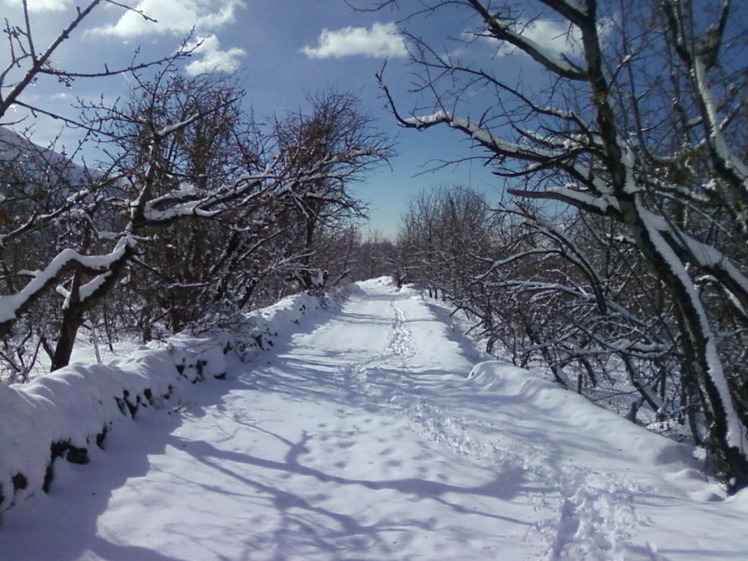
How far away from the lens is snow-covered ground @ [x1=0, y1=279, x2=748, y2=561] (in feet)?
9.05

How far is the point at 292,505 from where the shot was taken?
3.38 meters

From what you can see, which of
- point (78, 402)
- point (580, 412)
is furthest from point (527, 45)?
point (78, 402)

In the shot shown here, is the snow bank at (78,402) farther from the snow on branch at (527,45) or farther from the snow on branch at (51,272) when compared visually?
the snow on branch at (527,45)

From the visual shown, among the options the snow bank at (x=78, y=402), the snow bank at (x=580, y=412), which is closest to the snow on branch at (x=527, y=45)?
the snow bank at (x=580, y=412)

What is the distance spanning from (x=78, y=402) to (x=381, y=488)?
2.51 m

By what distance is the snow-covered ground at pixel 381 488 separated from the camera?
276 cm

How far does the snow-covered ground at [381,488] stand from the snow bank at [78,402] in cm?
14

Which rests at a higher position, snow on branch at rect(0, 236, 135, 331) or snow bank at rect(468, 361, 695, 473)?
snow on branch at rect(0, 236, 135, 331)

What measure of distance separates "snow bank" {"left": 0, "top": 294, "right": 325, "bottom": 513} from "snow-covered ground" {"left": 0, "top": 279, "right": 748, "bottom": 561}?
0.45 feet

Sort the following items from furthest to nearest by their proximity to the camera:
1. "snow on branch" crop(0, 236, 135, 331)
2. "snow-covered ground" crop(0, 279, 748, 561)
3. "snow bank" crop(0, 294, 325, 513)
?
"snow on branch" crop(0, 236, 135, 331) < "snow bank" crop(0, 294, 325, 513) < "snow-covered ground" crop(0, 279, 748, 561)

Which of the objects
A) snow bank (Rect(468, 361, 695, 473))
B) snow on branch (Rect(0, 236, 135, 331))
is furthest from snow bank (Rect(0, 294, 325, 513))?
snow bank (Rect(468, 361, 695, 473))

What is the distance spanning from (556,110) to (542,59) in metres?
0.60

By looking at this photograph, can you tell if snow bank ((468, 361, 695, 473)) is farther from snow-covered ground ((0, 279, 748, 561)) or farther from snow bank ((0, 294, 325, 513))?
snow bank ((0, 294, 325, 513))

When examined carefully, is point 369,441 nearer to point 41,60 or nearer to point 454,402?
point 454,402
